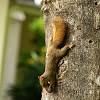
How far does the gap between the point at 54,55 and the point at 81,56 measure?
0.16 metres

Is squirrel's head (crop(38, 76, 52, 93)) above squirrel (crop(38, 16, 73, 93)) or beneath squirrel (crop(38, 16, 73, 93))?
beneath

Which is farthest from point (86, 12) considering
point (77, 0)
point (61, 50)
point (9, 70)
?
point (9, 70)

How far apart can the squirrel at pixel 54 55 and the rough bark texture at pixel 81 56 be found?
3cm

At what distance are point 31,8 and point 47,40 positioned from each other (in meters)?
5.81

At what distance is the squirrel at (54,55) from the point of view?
1.30 meters

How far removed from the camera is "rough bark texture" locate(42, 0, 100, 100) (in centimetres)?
124

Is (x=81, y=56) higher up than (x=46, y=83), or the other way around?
(x=81, y=56)

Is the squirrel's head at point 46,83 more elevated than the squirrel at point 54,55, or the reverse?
the squirrel at point 54,55

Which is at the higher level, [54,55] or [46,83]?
[54,55]

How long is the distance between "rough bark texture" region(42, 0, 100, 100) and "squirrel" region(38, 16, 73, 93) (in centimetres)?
3

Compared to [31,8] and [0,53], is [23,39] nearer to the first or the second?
[31,8]

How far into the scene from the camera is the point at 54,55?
1327 mm

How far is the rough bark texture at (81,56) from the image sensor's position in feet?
4.08

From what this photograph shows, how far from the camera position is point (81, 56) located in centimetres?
125
